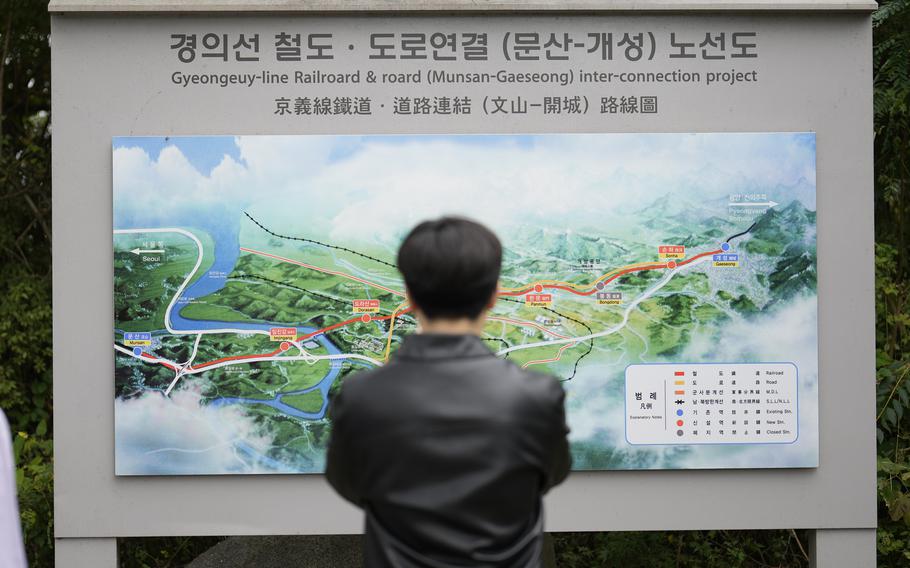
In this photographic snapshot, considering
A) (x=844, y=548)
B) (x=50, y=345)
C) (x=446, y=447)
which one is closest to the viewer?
(x=446, y=447)

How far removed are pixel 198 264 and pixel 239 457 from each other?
0.89m

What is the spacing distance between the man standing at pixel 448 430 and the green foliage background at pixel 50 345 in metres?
3.71

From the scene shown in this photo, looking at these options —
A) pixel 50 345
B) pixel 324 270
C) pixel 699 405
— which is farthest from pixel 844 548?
pixel 50 345

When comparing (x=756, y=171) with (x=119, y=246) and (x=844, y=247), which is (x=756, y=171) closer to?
(x=844, y=247)

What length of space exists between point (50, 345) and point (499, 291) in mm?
4085

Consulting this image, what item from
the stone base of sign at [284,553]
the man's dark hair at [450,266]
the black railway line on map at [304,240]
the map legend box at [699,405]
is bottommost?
the stone base of sign at [284,553]

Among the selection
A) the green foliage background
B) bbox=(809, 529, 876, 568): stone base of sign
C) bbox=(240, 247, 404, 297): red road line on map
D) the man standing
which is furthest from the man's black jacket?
the green foliage background

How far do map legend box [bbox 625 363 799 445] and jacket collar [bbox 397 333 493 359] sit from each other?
2347 millimetres

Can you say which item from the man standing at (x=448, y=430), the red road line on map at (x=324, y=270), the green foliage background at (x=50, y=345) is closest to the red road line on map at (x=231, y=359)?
the red road line on map at (x=324, y=270)

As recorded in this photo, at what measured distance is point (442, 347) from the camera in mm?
1755

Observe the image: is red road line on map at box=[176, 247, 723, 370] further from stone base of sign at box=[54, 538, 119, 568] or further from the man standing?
the man standing

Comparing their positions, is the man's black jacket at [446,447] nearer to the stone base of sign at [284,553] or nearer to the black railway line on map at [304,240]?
→ the black railway line on map at [304,240]

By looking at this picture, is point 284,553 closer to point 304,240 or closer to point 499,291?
point 304,240

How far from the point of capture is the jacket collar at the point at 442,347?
175cm
